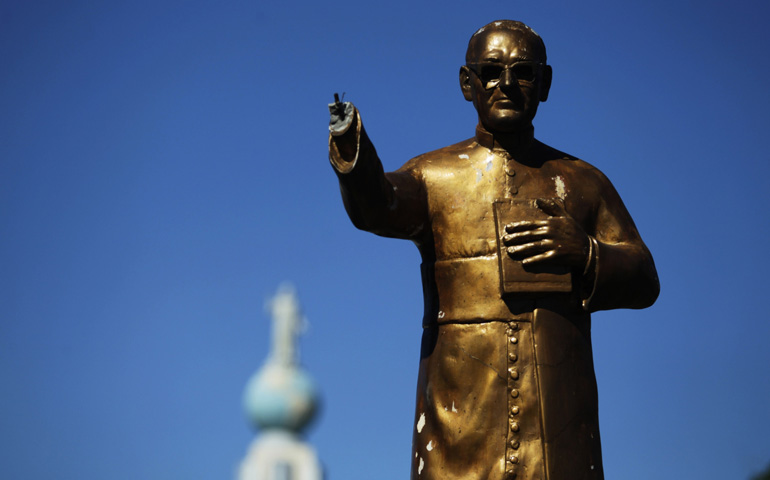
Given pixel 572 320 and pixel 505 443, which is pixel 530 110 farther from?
pixel 505 443

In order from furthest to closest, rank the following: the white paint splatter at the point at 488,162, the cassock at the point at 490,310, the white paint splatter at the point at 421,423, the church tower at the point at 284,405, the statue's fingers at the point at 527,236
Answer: the church tower at the point at 284,405 → the white paint splatter at the point at 488,162 → the white paint splatter at the point at 421,423 → the statue's fingers at the point at 527,236 → the cassock at the point at 490,310

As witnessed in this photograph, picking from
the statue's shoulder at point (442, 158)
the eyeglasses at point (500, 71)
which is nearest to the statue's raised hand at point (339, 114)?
the statue's shoulder at point (442, 158)

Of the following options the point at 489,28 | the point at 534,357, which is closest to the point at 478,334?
the point at 534,357

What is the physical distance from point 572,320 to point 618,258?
1.46 ft

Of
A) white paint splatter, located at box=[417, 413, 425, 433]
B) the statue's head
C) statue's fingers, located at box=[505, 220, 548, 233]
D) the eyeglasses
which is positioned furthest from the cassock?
the eyeglasses

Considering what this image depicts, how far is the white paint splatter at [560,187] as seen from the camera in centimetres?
714

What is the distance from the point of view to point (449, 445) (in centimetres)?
675

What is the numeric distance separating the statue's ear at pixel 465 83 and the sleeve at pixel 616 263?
3.17ft

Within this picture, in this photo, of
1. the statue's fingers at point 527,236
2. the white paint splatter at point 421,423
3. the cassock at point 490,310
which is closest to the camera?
the cassock at point 490,310

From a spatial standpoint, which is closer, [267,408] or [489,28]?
[489,28]

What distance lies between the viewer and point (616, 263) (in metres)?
6.91

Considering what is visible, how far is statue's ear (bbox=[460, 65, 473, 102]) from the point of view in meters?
7.23

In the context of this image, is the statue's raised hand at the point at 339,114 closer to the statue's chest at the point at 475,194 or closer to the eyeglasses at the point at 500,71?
the statue's chest at the point at 475,194

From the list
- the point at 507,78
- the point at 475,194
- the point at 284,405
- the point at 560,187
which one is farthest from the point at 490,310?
the point at 284,405
